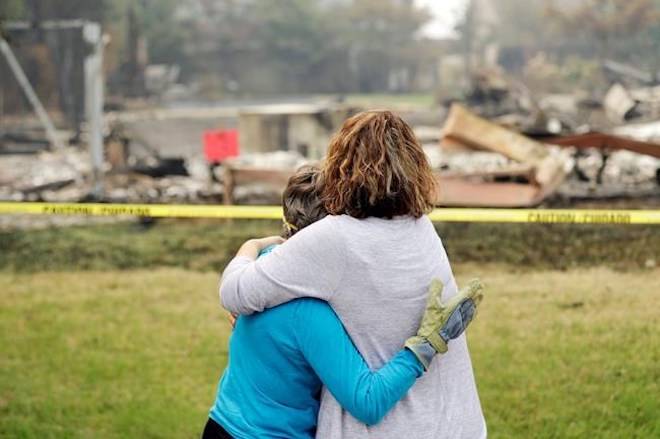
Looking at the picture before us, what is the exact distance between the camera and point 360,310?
2414 millimetres

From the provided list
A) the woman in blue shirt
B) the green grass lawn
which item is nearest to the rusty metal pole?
the green grass lawn

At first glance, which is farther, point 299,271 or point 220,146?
point 220,146

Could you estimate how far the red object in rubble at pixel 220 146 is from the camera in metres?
7.90

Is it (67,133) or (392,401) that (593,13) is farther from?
(392,401)

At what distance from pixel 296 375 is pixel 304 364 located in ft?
0.14

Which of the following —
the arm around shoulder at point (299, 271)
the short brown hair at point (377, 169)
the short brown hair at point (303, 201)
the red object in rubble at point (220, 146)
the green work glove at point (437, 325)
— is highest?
the short brown hair at point (377, 169)

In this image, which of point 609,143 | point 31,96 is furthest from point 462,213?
point 31,96

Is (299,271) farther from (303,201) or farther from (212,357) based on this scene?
(212,357)

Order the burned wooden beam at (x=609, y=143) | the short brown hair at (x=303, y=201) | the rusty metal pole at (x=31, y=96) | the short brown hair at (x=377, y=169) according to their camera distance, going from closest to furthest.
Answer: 1. the short brown hair at (x=377, y=169)
2. the short brown hair at (x=303, y=201)
3. the burned wooden beam at (x=609, y=143)
4. the rusty metal pole at (x=31, y=96)

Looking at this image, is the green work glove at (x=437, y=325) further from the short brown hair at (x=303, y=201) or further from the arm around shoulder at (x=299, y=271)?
the short brown hair at (x=303, y=201)

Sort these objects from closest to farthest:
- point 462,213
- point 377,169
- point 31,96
→ point 377,169
point 462,213
point 31,96

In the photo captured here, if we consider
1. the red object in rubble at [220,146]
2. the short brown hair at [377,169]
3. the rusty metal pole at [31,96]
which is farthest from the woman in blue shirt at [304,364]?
the rusty metal pole at [31,96]

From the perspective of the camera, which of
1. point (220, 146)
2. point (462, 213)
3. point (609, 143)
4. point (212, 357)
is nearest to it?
point (462, 213)

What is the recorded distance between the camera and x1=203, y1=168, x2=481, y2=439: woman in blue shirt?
2379mm
